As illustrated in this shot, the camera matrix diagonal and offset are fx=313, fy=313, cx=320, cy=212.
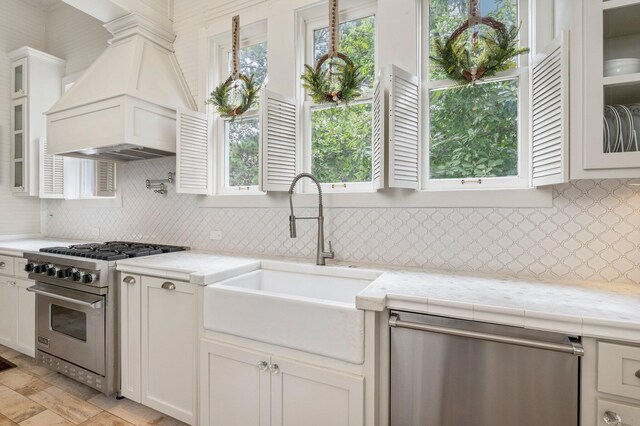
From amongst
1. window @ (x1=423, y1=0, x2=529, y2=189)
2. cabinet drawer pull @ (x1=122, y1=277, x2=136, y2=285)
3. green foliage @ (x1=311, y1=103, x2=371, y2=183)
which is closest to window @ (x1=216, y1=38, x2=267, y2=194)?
green foliage @ (x1=311, y1=103, x2=371, y2=183)

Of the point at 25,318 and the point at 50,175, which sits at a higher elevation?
the point at 50,175

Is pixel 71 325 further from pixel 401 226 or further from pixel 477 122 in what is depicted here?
pixel 477 122

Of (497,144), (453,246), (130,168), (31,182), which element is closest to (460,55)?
(497,144)

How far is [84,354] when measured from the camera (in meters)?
2.24

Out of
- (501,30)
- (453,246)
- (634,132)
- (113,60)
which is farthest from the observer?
(113,60)

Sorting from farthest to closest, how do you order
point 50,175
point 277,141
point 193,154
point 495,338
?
point 50,175 < point 193,154 < point 277,141 < point 495,338

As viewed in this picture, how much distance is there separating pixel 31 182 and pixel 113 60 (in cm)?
193

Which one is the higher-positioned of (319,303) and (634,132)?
(634,132)

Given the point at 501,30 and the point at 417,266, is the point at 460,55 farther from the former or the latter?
the point at 417,266

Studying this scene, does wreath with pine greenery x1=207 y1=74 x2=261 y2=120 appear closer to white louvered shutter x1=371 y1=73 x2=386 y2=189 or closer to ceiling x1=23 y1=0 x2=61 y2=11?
white louvered shutter x1=371 y1=73 x2=386 y2=189

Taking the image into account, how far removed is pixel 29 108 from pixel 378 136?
12.9 ft

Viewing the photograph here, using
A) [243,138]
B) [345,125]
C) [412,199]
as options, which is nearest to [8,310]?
[243,138]

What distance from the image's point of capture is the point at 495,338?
1151 mm

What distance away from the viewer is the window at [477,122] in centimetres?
184
